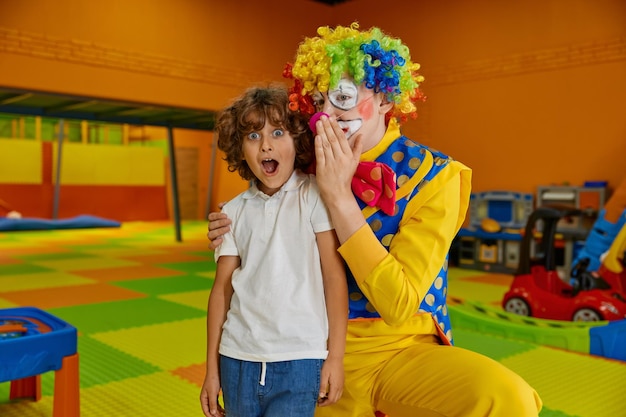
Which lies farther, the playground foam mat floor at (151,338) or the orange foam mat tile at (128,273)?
the orange foam mat tile at (128,273)

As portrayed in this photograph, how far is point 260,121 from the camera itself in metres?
1.51

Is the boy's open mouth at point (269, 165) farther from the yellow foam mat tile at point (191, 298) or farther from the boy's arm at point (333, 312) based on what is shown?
the yellow foam mat tile at point (191, 298)

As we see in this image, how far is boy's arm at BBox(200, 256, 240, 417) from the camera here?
1.54m

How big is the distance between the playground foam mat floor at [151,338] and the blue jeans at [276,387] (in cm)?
45

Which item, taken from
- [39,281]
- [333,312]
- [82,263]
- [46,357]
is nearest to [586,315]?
[333,312]

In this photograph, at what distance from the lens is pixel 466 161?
27.0 ft

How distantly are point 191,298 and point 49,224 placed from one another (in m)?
6.85

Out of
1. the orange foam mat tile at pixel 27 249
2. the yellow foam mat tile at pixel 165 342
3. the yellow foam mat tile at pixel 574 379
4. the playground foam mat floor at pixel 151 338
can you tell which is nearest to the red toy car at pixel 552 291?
the playground foam mat floor at pixel 151 338

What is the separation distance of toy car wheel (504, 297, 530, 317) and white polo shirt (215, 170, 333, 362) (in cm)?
347

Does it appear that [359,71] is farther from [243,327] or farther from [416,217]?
[243,327]

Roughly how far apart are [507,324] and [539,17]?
490 centimetres

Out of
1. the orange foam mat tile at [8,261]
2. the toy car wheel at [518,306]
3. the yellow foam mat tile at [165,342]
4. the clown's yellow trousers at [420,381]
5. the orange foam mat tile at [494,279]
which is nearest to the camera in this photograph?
the clown's yellow trousers at [420,381]

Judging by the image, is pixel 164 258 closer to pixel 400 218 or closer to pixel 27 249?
pixel 27 249

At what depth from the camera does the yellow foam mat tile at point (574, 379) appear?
9.22 ft
